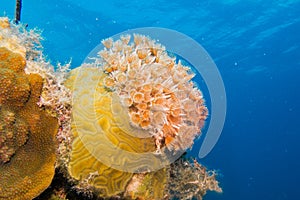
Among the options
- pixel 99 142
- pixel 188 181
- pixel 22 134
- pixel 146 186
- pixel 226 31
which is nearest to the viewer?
pixel 22 134

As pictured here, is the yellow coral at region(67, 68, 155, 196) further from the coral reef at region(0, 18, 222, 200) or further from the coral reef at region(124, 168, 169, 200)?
the coral reef at region(124, 168, 169, 200)

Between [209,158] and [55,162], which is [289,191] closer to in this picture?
[209,158]

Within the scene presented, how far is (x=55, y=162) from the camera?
314cm

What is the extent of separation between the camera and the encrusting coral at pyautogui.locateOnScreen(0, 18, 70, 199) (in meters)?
2.69

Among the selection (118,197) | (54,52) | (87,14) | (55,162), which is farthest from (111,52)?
(54,52)

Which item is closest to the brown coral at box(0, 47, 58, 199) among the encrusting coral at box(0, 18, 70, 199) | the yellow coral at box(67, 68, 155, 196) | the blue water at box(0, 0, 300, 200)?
the encrusting coral at box(0, 18, 70, 199)

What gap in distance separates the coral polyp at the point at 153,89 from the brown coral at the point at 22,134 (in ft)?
3.05

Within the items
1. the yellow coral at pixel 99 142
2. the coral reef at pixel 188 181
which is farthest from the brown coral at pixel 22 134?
the coral reef at pixel 188 181

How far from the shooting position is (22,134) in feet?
9.12

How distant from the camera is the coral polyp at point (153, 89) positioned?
322 cm

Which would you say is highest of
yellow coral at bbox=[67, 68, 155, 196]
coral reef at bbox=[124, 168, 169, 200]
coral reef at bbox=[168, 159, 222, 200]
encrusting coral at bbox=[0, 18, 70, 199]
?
encrusting coral at bbox=[0, 18, 70, 199]

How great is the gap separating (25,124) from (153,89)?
152cm

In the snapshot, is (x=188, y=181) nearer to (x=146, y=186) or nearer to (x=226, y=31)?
(x=146, y=186)

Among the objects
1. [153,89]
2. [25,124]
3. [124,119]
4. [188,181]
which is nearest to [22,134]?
[25,124]
